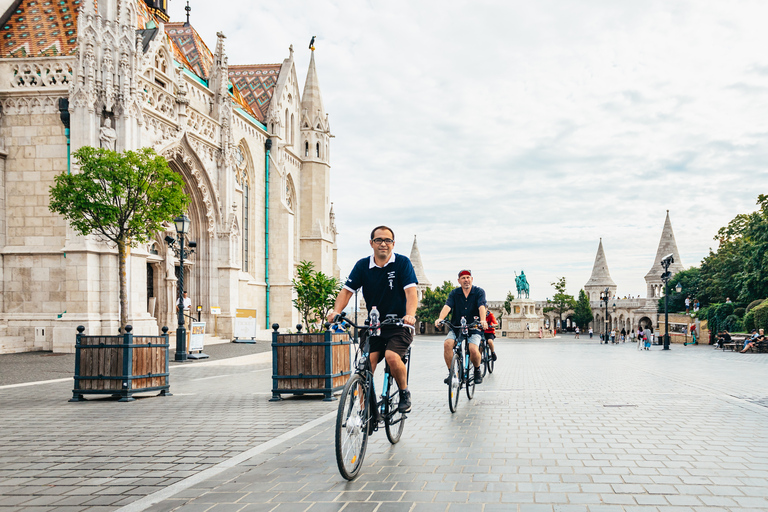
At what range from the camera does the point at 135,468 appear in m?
5.25

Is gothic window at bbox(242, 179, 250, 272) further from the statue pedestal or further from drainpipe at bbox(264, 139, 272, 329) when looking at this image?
the statue pedestal

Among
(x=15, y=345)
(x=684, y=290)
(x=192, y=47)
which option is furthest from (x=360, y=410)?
(x=684, y=290)

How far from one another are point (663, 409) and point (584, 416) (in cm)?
139

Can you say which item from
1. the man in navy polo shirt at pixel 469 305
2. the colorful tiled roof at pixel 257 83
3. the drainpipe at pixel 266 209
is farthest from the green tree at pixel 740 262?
Answer: the man in navy polo shirt at pixel 469 305

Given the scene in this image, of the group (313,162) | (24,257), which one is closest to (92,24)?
(24,257)

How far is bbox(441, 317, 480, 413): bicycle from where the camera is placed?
8.00m

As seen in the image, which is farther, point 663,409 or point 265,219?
point 265,219

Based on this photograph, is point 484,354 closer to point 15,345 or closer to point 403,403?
point 403,403

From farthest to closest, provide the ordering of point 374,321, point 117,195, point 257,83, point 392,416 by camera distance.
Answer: point 257,83, point 117,195, point 392,416, point 374,321

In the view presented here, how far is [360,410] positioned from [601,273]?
11544 cm

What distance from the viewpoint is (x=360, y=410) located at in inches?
195

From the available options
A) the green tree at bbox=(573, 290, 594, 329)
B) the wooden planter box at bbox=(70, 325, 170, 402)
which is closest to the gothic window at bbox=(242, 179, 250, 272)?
the wooden planter box at bbox=(70, 325, 170, 402)

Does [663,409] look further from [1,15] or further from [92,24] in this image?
[1,15]

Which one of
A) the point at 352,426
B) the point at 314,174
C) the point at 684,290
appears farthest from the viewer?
the point at 684,290
